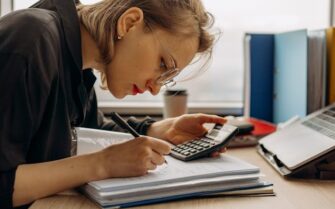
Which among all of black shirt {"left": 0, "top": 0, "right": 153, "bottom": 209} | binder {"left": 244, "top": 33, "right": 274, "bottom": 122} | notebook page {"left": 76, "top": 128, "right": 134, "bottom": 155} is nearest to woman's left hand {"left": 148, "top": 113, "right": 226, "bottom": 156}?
notebook page {"left": 76, "top": 128, "right": 134, "bottom": 155}

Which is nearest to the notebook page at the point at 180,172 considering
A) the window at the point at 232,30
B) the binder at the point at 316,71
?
the binder at the point at 316,71

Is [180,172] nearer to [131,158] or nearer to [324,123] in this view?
[131,158]

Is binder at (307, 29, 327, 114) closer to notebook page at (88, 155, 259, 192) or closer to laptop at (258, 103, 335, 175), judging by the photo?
laptop at (258, 103, 335, 175)

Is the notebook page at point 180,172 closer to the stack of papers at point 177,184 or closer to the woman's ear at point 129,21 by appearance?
the stack of papers at point 177,184

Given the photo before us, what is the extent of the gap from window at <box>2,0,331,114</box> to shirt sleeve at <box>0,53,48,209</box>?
0.90 meters

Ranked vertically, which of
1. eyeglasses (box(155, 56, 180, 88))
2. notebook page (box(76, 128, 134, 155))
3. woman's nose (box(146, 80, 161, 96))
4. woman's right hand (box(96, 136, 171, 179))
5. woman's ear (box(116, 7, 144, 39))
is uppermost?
woman's ear (box(116, 7, 144, 39))

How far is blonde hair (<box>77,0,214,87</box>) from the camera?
2.79 ft

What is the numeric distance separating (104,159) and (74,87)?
0.20 meters

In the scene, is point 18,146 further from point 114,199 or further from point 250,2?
point 250,2

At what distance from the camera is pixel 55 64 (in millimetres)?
754

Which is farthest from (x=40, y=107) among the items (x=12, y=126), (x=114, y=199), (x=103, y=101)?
(x=103, y=101)

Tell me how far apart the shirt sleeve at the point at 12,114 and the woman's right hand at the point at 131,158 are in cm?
13

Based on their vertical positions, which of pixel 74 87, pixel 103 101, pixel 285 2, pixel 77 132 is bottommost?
pixel 103 101

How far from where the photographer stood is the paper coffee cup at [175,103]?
1377mm
